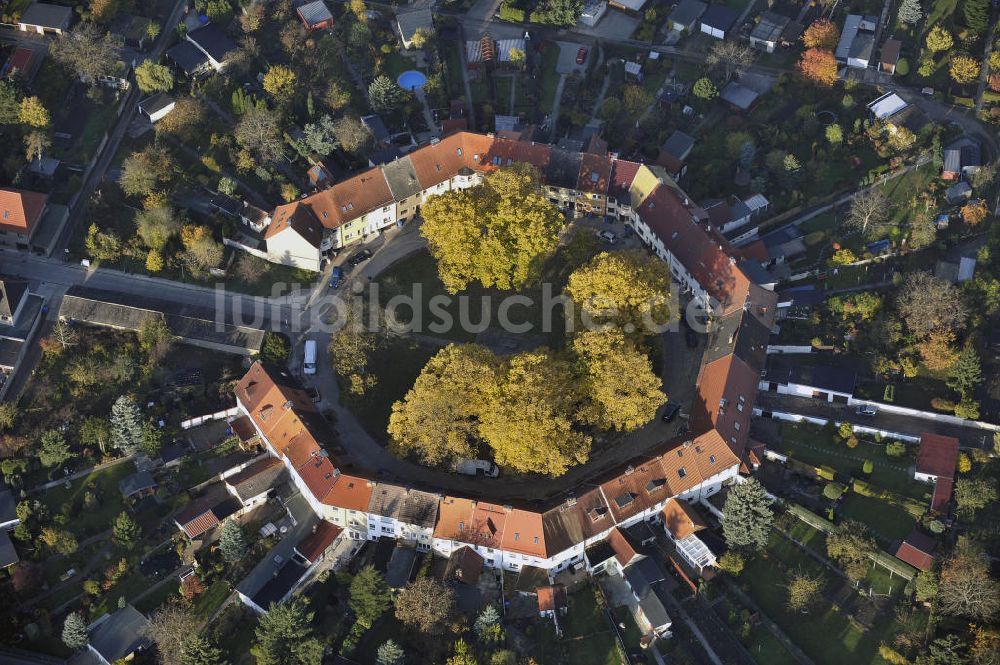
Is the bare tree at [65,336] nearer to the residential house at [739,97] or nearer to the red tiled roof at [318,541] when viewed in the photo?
the red tiled roof at [318,541]

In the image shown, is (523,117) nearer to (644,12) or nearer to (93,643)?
(644,12)

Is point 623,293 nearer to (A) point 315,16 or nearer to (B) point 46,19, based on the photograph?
(A) point 315,16

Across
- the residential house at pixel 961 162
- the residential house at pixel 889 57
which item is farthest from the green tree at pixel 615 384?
the residential house at pixel 889 57

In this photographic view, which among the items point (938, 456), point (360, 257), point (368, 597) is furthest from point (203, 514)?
point (938, 456)

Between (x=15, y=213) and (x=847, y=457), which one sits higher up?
→ (x=15, y=213)

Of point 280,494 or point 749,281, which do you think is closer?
point 280,494

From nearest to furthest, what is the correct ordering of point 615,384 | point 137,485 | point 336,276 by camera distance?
point 615,384 → point 137,485 → point 336,276

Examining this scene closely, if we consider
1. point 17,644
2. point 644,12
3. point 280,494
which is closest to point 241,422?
point 280,494
